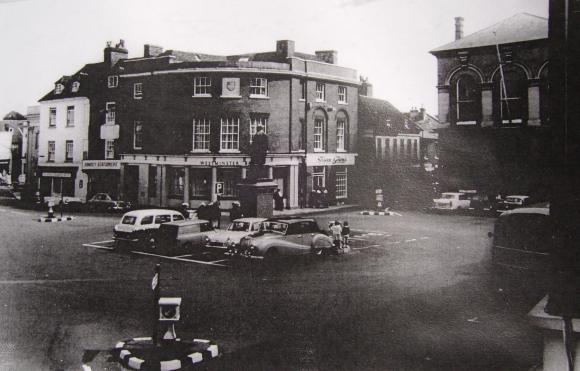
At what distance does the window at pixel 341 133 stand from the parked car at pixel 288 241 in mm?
689

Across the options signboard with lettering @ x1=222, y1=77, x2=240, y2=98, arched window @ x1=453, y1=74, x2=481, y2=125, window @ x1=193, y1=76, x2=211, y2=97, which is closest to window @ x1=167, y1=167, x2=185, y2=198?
window @ x1=193, y1=76, x2=211, y2=97

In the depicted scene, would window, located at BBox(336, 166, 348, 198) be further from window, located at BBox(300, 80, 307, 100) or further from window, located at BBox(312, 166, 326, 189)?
window, located at BBox(300, 80, 307, 100)

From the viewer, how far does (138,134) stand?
14.7ft

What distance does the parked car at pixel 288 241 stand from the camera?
163 inches

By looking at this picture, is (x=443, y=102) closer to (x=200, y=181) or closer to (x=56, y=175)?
(x=200, y=181)

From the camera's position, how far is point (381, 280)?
3529mm

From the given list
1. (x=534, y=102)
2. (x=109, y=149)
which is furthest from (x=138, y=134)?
(x=534, y=102)

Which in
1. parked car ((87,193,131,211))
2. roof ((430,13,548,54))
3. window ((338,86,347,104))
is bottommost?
parked car ((87,193,131,211))

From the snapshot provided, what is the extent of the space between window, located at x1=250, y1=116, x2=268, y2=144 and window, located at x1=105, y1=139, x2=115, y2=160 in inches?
56.2

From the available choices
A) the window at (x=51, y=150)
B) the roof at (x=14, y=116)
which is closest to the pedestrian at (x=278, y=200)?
the window at (x=51, y=150)

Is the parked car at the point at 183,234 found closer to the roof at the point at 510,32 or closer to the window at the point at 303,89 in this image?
the window at the point at 303,89

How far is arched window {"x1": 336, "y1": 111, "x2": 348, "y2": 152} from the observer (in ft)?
13.4

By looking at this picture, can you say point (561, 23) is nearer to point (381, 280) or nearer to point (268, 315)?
point (381, 280)

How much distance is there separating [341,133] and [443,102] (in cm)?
97
